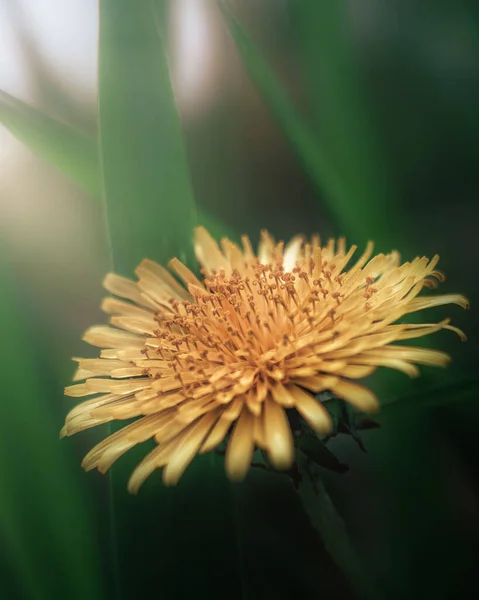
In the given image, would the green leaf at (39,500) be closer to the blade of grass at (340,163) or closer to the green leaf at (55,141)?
the green leaf at (55,141)

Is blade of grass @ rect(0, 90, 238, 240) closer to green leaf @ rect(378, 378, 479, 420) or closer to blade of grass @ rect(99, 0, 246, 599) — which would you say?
blade of grass @ rect(99, 0, 246, 599)

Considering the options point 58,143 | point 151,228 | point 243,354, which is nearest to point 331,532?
point 243,354

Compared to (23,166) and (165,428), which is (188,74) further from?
(165,428)

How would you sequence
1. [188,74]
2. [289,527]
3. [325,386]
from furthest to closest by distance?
[188,74]
[289,527]
[325,386]

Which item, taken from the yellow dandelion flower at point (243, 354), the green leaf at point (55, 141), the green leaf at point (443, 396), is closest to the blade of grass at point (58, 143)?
the green leaf at point (55, 141)

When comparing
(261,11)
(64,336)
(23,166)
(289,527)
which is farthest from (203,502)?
(261,11)

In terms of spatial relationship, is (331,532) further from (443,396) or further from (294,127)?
(294,127)

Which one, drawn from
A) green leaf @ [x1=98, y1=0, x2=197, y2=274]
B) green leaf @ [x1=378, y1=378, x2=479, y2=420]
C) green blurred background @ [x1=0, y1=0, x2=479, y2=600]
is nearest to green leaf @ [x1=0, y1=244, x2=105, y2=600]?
green blurred background @ [x1=0, y1=0, x2=479, y2=600]
